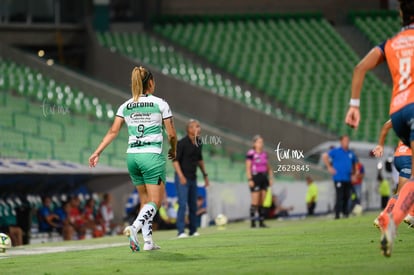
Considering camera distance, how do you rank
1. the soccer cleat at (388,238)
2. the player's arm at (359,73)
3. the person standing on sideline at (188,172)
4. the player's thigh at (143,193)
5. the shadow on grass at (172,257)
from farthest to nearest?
1. the person standing on sideline at (188,172)
2. the player's thigh at (143,193)
3. the shadow on grass at (172,257)
4. the player's arm at (359,73)
5. the soccer cleat at (388,238)

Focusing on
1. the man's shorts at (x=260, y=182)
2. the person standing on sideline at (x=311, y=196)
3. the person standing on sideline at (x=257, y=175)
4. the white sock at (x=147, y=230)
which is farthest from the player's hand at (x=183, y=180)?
the person standing on sideline at (x=311, y=196)

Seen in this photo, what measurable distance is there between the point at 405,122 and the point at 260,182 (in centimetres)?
1498

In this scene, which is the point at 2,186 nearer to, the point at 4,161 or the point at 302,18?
the point at 4,161

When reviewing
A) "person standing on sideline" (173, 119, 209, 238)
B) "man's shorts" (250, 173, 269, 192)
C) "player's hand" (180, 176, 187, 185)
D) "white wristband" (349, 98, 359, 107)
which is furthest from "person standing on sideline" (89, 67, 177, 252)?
"man's shorts" (250, 173, 269, 192)

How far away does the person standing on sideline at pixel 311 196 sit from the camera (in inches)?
1326

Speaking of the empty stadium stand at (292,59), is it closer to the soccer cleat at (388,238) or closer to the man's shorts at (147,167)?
the man's shorts at (147,167)

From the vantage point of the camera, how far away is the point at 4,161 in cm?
2625

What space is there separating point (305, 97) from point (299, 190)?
1073 centimetres

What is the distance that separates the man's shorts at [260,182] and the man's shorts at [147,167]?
11.8 metres

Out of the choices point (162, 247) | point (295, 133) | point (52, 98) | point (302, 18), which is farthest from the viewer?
point (302, 18)

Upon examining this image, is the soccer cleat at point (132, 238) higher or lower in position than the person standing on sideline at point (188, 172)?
lower

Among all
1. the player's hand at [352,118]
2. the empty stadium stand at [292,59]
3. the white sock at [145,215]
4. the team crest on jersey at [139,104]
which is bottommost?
the white sock at [145,215]

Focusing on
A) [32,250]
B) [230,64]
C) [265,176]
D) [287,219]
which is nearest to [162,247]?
[32,250]

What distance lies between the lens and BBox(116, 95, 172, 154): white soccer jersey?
14.4m
